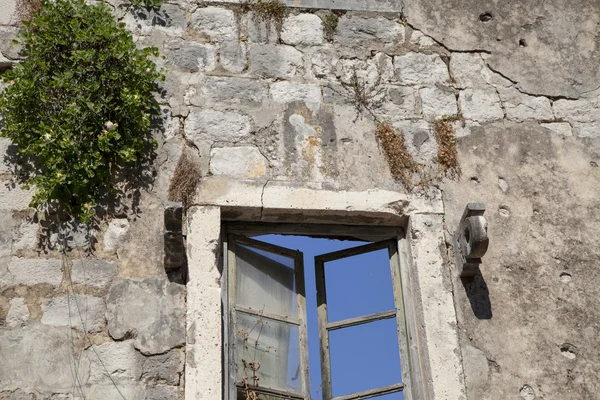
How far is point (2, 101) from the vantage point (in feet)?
16.5

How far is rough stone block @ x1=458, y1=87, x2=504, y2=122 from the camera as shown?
217 inches

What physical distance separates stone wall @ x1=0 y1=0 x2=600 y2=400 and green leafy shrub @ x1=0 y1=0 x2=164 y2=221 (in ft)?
0.45

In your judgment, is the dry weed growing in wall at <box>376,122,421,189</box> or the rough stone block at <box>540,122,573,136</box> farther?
the rough stone block at <box>540,122,573,136</box>

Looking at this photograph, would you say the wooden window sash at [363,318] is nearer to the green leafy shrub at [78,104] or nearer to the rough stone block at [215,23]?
the green leafy shrub at [78,104]

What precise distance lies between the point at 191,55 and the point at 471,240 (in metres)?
1.76

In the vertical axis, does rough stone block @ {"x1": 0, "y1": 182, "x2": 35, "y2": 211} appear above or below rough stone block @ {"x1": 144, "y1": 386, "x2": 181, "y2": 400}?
above

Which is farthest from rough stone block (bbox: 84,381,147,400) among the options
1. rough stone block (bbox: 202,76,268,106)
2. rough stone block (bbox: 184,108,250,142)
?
rough stone block (bbox: 202,76,268,106)

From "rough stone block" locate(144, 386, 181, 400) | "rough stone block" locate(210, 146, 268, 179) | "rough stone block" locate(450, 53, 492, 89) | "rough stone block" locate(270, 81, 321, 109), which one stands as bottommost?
"rough stone block" locate(144, 386, 181, 400)

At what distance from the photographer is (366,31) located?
5703 millimetres

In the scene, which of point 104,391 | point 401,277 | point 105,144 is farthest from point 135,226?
point 401,277

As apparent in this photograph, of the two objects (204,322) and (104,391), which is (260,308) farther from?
(104,391)

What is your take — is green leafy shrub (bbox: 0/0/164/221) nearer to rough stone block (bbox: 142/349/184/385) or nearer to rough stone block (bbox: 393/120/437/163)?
rough stone block (bbox: 142/349/184/385)

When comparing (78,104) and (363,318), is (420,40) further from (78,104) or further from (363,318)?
(78,104)

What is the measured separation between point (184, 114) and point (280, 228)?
2.48ft
